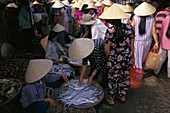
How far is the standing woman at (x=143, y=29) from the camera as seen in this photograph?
3.47 metres

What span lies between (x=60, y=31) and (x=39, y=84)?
2.87 metres

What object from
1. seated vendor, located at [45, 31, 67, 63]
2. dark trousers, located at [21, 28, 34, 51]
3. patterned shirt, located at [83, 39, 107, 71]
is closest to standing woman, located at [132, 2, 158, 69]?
patterned shirt, located at [83, 39, 107, 71]

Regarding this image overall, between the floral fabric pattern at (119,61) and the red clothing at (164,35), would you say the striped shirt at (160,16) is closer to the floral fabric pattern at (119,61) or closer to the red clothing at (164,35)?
the red clothing at (164,35)

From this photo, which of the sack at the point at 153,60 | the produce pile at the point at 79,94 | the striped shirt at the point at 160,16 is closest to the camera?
the produce pile at the point at 79,94

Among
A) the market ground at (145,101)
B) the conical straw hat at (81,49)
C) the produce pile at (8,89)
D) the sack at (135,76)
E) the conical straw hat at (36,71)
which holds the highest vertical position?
the conical straw hat at (81,49)

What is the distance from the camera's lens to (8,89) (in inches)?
83.7

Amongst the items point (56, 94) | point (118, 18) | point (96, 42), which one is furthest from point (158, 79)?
point (56, 94)

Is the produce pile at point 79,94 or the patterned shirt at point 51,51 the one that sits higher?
the patterned shirt at point 51,51

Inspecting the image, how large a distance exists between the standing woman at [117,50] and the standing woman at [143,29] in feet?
3.93

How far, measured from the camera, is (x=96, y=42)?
3.23 metres

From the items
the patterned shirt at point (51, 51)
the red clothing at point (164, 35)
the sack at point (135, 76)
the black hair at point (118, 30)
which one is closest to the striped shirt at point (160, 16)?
the red clothing at point (164, 35)

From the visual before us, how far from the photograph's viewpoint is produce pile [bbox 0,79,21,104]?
6.46ft

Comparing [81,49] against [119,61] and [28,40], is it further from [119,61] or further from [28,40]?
[28,40]

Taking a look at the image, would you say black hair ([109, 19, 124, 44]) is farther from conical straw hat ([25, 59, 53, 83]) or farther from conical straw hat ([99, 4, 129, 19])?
conical straw hat ([25, 59, 53, 83])
